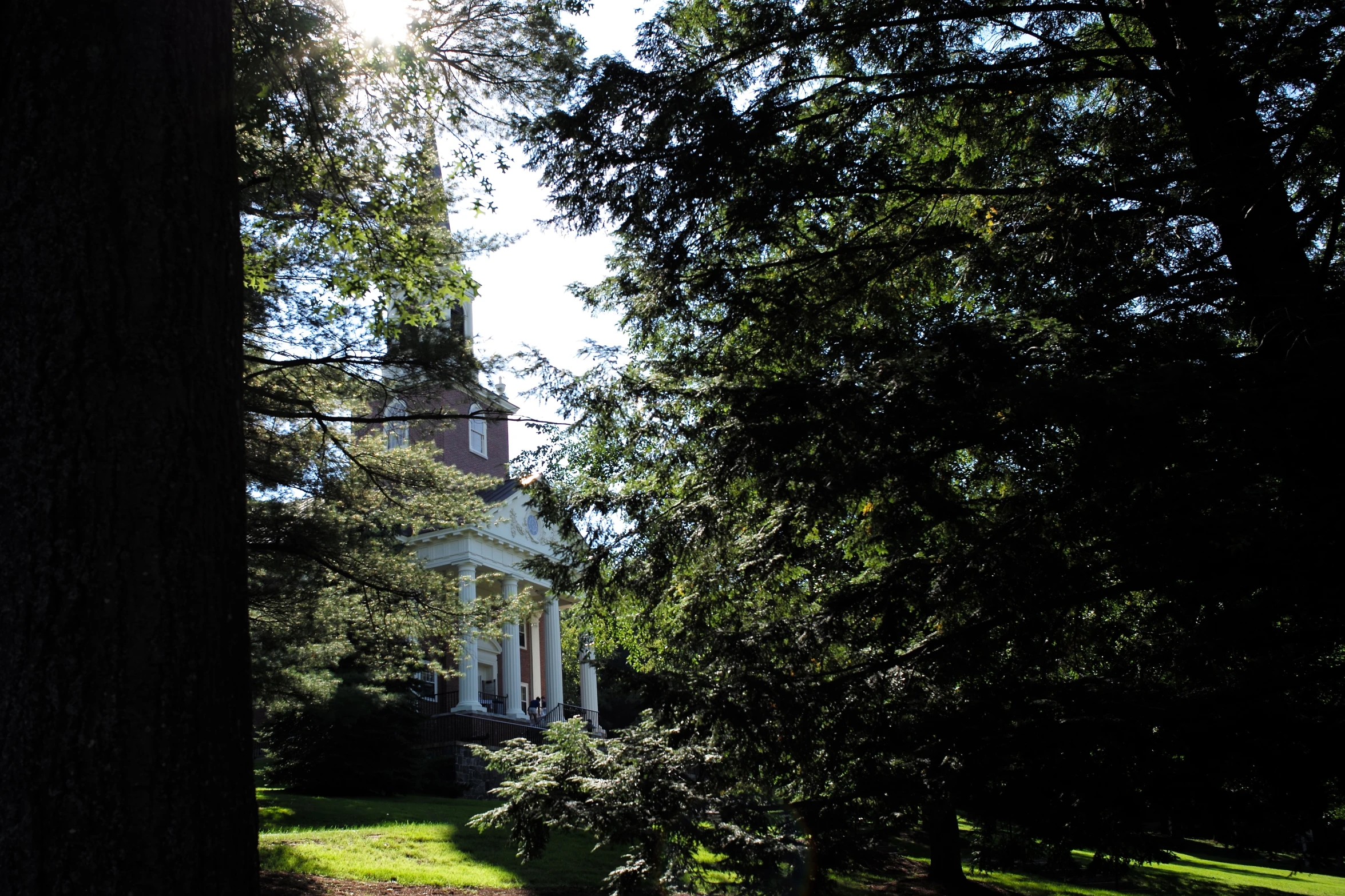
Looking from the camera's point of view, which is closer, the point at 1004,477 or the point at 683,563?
the point at 1004,477

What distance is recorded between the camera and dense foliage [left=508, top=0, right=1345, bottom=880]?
192 inches

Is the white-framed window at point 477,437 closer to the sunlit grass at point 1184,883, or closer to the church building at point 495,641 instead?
the church building at point 495,641

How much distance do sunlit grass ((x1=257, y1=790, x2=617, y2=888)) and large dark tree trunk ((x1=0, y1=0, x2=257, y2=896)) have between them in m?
7.49

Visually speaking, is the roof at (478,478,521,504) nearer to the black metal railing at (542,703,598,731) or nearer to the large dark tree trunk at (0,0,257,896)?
the black metal railing at (542,703,598,731)

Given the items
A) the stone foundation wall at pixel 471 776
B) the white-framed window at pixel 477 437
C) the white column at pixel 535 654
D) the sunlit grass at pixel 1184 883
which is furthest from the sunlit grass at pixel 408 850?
the white column at pixel 535 654

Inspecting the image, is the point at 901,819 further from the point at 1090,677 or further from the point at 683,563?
the point at 683,563

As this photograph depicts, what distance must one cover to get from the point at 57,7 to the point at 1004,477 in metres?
5.66

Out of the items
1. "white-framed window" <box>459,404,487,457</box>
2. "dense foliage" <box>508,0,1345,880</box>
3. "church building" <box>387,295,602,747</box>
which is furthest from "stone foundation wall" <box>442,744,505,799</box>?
"dense foliage" <box>508,0,1345,880</box>

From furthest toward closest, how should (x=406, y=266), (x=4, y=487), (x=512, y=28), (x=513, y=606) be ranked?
(x=513, y=606) < (x=406, y=266) < (x=512, y=28) < (x=4, y=487)

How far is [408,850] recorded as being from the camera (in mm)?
10781

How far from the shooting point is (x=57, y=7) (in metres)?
2.84

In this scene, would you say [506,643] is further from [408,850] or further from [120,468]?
[120,468]

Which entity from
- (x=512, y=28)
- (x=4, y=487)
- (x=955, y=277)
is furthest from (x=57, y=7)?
(x=955, y=277)

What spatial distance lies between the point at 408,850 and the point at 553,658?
71.4 ft
